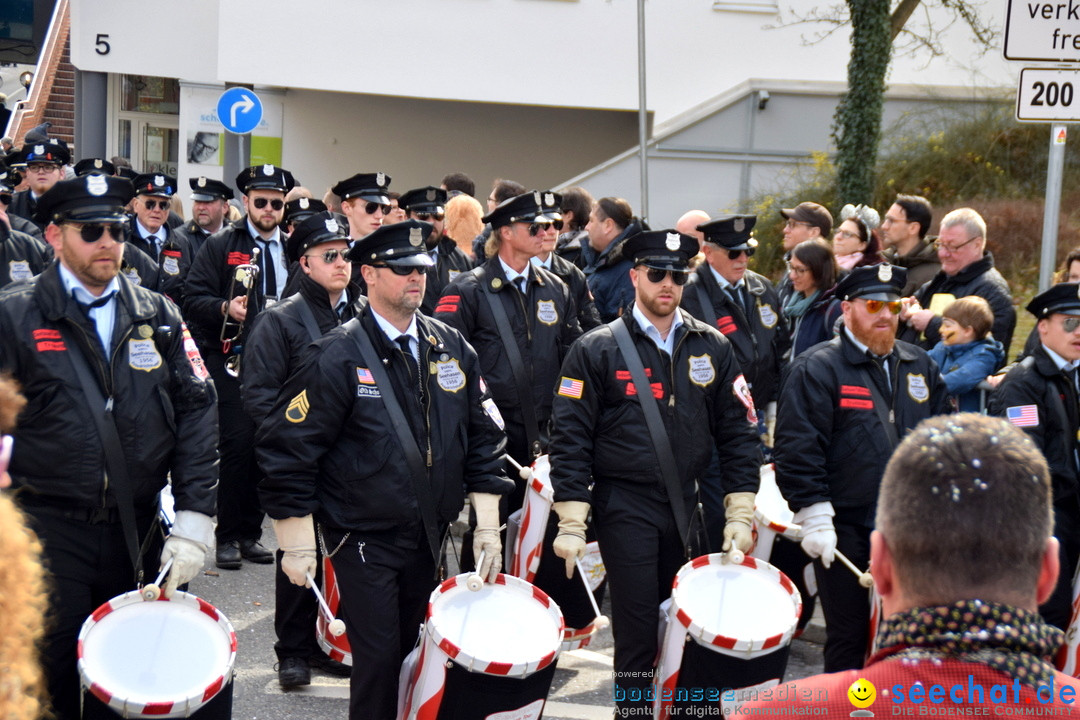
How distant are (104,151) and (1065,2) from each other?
19452mm

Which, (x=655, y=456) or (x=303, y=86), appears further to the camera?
(x=303, y=86)

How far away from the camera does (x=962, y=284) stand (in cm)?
744

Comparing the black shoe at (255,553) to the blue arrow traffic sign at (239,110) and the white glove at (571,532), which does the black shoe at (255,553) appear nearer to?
the white glove at (571,532)

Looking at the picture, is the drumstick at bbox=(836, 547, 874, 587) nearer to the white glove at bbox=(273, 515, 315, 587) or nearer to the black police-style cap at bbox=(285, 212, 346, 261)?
the white glove at bbox=(273, 515, 315, 587)

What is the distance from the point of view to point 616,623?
5.11 metres

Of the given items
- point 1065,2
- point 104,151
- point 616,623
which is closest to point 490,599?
point 616,623

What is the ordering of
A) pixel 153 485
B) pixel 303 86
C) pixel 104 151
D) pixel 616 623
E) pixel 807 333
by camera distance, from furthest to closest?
pixel 104 151
pixel 303 86
pixel 807 333
pixel 616 623
pixel 153 485

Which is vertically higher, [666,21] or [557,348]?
[666,21]

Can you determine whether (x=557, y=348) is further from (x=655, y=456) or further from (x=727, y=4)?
(x=727, y=4)

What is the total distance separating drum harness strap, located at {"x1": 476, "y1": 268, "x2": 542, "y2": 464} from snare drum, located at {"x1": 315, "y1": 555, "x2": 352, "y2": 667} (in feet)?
4.67

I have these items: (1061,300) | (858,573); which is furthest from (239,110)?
(858,573)

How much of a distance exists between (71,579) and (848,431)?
337cm

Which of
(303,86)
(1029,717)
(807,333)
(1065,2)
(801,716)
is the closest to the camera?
(1029,717)

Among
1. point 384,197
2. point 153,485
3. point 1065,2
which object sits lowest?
point 153,485
